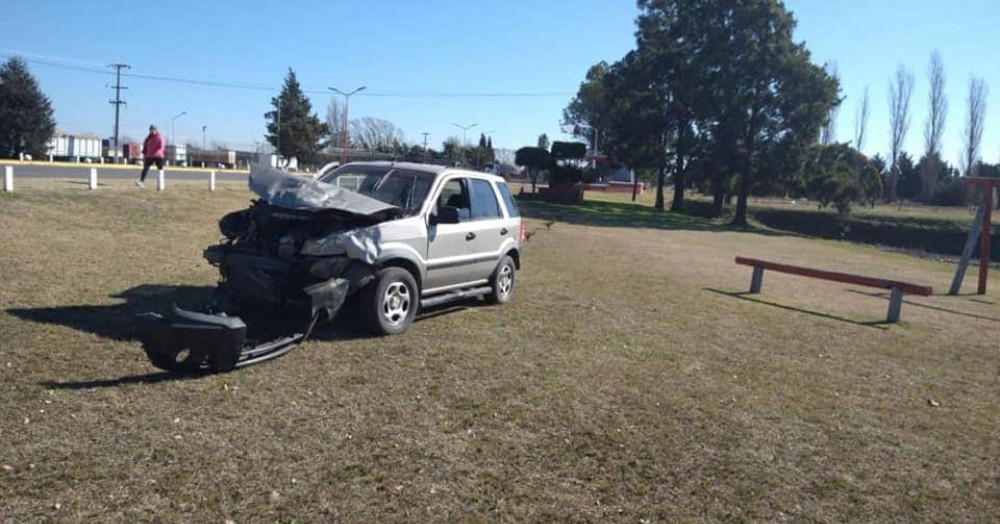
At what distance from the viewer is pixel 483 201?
30.9ft

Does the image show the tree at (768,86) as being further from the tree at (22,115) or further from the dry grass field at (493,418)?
the tree at (22,115)

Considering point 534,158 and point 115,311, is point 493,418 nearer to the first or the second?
point 115,311

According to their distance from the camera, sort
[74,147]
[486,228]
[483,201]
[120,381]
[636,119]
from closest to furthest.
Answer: [120,381]
[486,228]
[483,201]
[636,119]
[74,147]

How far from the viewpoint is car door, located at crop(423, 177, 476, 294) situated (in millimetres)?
8195

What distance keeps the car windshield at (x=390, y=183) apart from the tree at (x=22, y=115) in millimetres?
48094

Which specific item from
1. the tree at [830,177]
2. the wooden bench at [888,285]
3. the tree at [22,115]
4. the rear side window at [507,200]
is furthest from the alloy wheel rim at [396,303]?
the tree at [22,115]

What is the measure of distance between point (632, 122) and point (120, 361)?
46.5 metres

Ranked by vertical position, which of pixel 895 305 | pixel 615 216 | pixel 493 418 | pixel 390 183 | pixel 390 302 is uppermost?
pixel 390 183

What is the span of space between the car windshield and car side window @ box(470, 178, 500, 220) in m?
0.87

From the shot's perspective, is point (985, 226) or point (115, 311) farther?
point (985, 226)

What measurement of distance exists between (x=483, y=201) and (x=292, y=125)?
2572 inches

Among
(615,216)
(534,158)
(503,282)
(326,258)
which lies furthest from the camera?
(534,158)

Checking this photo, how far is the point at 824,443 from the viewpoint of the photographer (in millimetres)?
5461

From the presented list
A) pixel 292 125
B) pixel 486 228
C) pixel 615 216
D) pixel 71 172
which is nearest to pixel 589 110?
pixel 292 125
